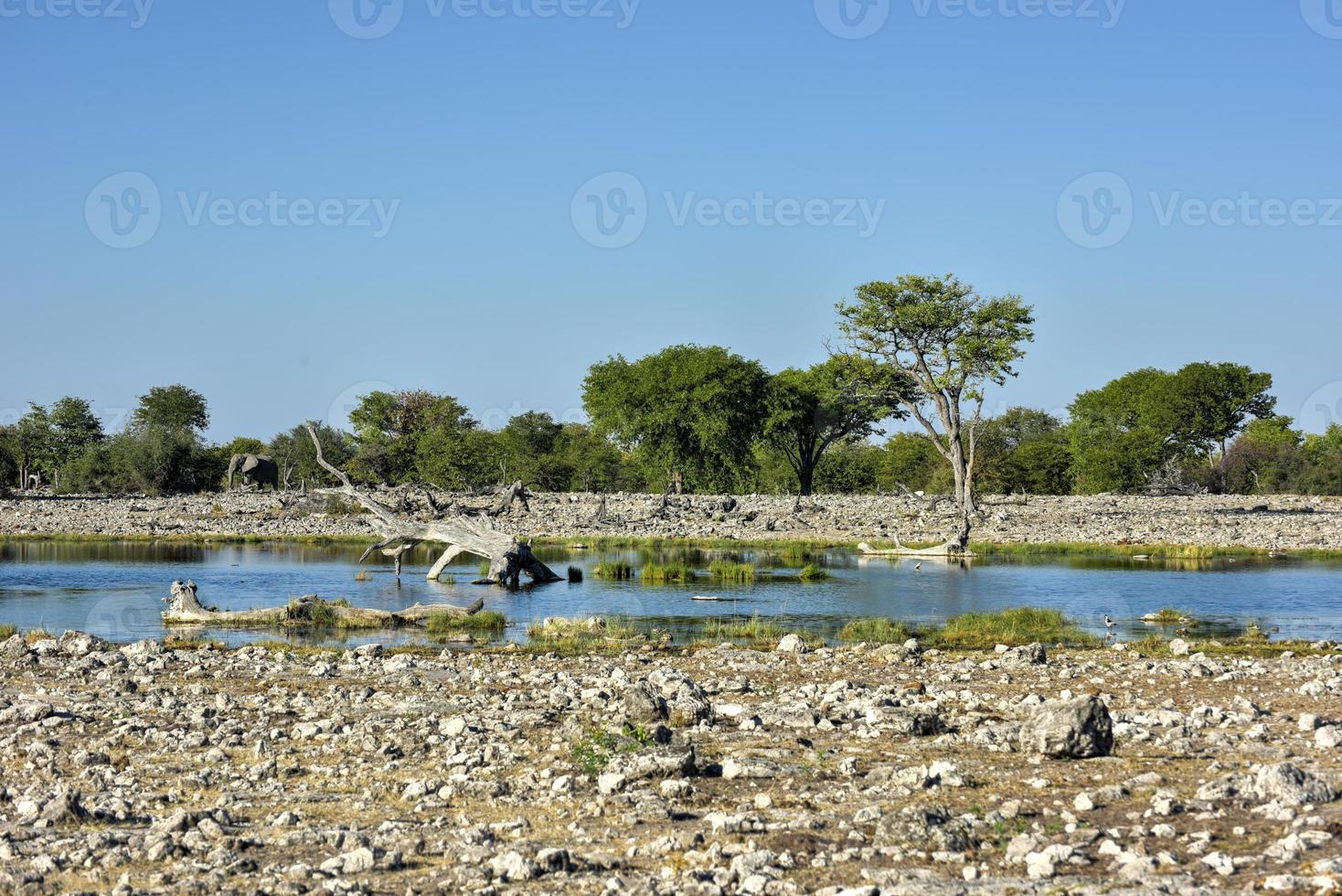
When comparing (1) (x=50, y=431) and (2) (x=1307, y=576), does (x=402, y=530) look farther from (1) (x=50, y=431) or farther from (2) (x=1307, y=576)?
(1) (x=50, y=431)

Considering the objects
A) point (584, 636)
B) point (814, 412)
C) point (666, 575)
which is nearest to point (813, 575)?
point (666, 575)

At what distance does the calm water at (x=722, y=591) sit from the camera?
25797 millimetres

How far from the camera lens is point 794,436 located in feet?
261

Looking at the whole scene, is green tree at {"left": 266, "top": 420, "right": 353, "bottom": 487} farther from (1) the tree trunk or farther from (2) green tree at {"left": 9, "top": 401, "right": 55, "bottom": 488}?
(1) the tree trunk

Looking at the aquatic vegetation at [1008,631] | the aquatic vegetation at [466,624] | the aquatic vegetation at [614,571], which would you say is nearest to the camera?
the aquatic vegetation at [1008,631]

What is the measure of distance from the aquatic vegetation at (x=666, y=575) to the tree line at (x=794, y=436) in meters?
19.6

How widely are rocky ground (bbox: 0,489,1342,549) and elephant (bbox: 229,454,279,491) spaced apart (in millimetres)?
10954

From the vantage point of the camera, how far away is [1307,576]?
36.2 m

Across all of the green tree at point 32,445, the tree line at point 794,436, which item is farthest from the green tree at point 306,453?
the green tree at point 32,445

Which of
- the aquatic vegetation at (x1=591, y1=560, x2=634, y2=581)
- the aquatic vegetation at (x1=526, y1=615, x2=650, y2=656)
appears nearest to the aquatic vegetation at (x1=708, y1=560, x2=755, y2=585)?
the aquatic vegetation at (x1=591, y1=560, x2=634, y2=581)

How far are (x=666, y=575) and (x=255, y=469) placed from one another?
5015 centimetres

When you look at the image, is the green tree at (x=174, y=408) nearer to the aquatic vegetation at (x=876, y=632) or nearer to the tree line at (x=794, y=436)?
the tree line at (x=794, y=436)

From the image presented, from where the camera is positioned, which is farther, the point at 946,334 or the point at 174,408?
the point at 174,408

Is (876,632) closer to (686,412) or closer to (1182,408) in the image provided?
(686,412)
